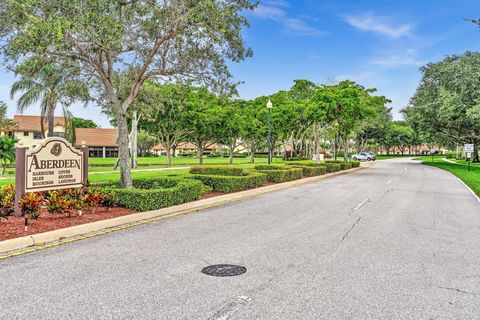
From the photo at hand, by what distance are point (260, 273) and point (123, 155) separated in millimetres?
8458

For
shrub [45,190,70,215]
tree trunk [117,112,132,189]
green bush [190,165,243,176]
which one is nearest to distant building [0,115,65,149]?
green bush [190,165,243,176]

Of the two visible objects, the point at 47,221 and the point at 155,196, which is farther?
the point at 155,196

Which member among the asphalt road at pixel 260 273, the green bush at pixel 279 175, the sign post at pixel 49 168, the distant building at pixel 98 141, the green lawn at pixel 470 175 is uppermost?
the distant building at pixel 98 141

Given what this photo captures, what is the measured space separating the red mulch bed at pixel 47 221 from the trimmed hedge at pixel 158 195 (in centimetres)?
35

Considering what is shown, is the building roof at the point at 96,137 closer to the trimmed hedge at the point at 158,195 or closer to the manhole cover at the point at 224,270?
the trimmed hedge at the point at 158,195

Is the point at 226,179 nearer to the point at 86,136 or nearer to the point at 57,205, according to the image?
the point at 57,205

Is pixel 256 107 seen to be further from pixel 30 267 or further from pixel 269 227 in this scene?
pixel 30 267

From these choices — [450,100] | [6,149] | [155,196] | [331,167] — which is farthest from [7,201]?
[450,100]

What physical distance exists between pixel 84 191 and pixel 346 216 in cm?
724

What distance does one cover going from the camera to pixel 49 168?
28.9ft

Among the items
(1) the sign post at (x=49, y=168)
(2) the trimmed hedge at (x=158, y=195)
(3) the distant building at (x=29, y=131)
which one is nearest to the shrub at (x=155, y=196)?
(2) the trimmed hedge at (x=158, y=195)

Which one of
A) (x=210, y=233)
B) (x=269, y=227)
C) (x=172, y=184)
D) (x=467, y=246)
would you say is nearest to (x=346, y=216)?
(x=269, y=227)

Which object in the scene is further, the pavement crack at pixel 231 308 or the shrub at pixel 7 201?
the shrub at pixel 7 201

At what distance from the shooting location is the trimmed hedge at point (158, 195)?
10344mm
